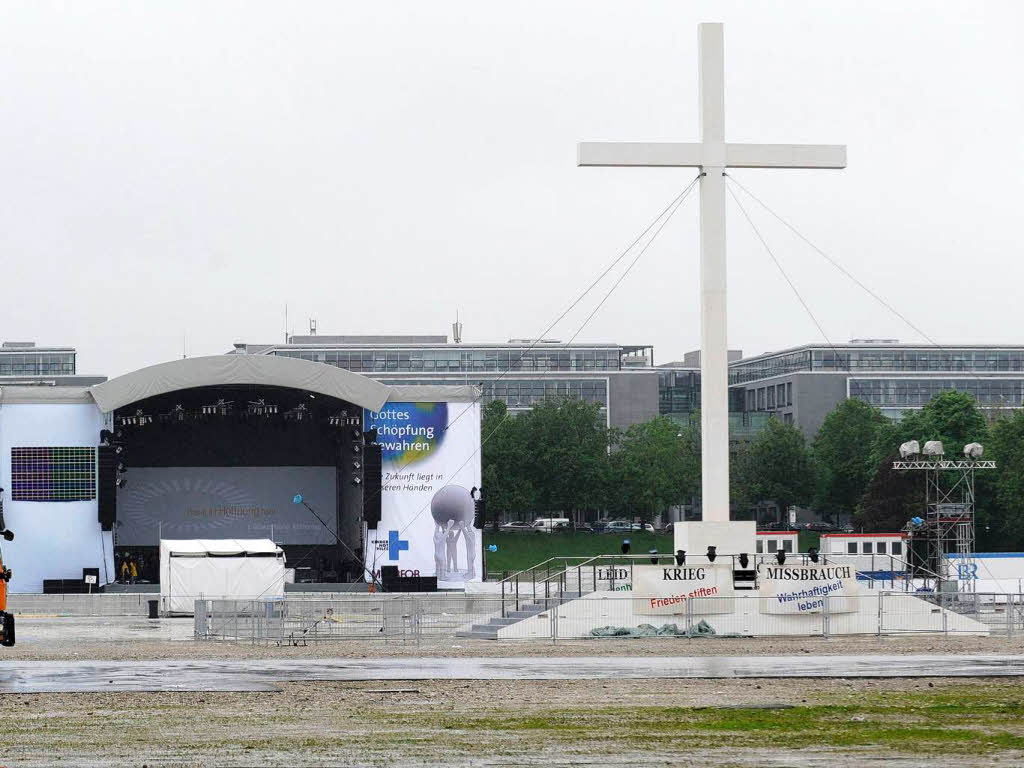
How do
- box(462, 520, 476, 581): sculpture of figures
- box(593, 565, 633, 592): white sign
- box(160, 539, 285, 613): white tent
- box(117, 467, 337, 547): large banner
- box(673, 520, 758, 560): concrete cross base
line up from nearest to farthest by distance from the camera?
box(673, 520, 758, 560): concrete cross base, box(593, 565, 633, 592): white sign, box(160, 539, 285, 613): white tent, box(462, 520, 476, 581): sculpture of figures, box(117, 467, 337, 547): large banner

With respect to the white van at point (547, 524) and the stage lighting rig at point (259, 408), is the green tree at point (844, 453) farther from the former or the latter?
the stage lighting rig at point (259, 408)

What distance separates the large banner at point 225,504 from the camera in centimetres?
6406

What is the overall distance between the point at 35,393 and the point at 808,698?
41701mm

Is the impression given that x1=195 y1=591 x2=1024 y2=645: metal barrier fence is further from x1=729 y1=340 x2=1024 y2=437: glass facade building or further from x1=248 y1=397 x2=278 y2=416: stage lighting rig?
x1=729 y1=340 x2=1024 y2=437: glass facade building

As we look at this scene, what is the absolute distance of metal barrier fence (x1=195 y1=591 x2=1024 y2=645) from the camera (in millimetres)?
34656

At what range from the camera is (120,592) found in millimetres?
55500

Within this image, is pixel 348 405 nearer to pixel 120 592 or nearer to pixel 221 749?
pixel 120 592

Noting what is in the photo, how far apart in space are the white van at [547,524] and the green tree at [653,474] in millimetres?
5172

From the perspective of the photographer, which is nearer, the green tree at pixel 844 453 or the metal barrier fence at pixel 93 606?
the metal barrier fence at pixel 93 606

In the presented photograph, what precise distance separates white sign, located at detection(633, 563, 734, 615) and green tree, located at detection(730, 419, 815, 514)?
2764 inches

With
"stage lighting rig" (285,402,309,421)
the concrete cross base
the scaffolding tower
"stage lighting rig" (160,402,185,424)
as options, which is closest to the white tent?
"stage lighting rig" (160,402,185,424)

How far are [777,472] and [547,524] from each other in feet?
65.8

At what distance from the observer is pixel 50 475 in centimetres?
5700

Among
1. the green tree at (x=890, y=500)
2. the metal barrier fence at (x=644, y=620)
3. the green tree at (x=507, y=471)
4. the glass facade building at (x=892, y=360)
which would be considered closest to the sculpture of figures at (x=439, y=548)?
the metal barrier fence at (x=644, y=620)
